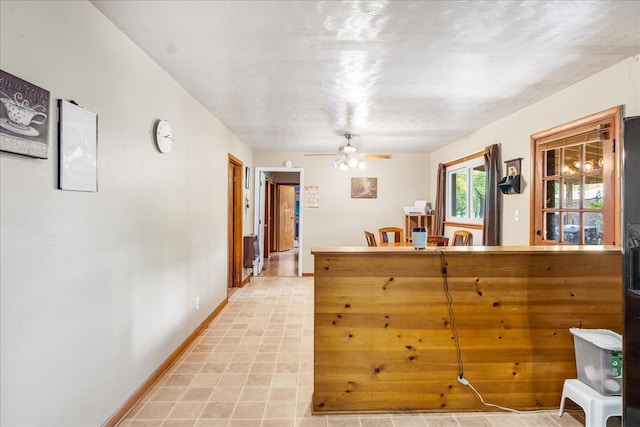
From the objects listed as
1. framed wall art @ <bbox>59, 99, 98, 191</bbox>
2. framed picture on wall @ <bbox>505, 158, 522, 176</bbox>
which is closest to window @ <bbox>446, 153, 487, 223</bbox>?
framed picture on wall @ <bbox>505, 158, 522, 176</bbox>

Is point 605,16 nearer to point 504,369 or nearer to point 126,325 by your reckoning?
Result: point 504,369

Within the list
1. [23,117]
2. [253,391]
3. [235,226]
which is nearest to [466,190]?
[235,226]

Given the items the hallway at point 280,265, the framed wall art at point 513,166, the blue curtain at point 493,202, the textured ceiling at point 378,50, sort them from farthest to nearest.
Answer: the hallway at point 280,265 → the blue curtain at point 493,202 → the framed wall art at point 513,166 → the textured ceiling at point 378,50

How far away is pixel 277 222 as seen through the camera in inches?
373

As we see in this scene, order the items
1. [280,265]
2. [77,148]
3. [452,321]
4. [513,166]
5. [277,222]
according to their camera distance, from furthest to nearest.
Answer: [277,222], [280,265], [513,166], [452,321], [77,148]

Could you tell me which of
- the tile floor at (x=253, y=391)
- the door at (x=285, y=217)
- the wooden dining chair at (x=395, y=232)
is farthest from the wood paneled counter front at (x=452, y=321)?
the door at (x=285, y=217)

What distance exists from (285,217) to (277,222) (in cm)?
58

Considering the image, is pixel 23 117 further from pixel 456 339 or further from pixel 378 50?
pixel 456 339

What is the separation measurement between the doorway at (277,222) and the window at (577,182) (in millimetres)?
4251

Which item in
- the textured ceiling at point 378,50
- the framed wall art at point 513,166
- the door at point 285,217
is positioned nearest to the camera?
the textured ceiling at point 378,50

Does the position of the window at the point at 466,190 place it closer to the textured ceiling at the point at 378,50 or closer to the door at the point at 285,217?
the textured ceiling at the point at 378,50

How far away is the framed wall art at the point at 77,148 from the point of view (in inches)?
60.9

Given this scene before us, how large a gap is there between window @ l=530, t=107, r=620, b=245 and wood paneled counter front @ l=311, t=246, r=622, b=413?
1.75 ft

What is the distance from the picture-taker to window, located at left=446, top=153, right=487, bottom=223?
4.59 meters
